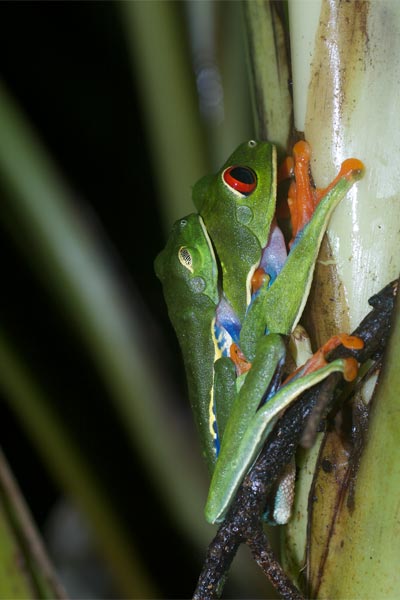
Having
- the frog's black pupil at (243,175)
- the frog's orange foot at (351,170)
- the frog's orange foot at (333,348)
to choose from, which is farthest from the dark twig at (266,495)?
the frog's black pupil at (243,175)

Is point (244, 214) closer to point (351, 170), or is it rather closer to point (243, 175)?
point (243, 175)

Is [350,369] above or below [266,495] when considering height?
above

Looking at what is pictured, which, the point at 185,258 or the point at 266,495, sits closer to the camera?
the point at 266,495

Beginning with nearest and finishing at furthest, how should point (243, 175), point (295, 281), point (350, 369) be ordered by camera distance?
1. point (350, 369)
2. point (295, 281)
3. point (243, 175)

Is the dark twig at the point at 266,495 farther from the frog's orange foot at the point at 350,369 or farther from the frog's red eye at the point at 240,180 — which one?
the frog's red eye at the point at 240,180

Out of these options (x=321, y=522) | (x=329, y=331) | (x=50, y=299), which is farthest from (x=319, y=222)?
(x=50, y=299)

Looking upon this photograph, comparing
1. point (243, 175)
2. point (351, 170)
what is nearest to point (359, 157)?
point (351, 170)

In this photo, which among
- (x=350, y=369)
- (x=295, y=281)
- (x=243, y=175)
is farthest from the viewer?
(x=243, y=175)

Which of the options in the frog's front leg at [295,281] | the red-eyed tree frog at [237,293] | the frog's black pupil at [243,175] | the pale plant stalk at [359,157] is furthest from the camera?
the frog's black pupil at [243,175]
